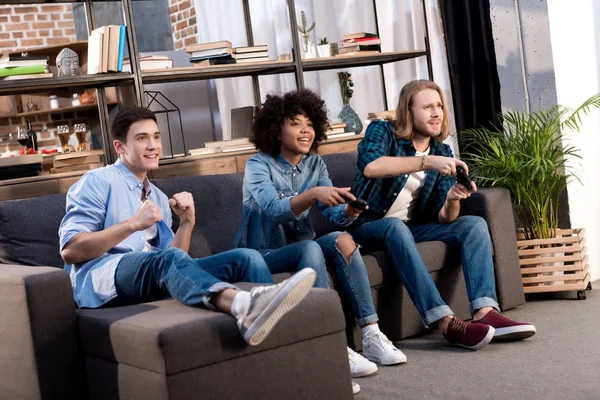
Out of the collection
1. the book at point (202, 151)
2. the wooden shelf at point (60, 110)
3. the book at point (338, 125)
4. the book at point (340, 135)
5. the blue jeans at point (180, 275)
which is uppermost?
the wooden shelf at point (60, 110)

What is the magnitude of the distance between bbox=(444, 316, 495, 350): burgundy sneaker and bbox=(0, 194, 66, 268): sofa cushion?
1.46 m

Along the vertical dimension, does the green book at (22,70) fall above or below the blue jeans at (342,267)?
above

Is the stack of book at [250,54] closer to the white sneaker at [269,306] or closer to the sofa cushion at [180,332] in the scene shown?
the sofa cushion at [180,332]

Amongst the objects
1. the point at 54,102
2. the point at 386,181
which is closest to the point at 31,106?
the point at 54,102

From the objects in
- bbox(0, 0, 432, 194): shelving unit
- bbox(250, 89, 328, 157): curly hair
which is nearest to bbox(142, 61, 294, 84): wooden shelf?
bbox(0, 0, 432, 194): shelving unit

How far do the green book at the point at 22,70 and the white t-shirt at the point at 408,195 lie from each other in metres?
1.70

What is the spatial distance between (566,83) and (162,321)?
293cm

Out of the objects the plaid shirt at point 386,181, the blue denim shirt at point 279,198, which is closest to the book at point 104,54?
the blue denim shirt at point 279,198

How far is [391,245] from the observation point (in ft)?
11.2

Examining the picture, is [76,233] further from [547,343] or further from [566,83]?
[566,83]

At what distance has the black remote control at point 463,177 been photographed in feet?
11.2

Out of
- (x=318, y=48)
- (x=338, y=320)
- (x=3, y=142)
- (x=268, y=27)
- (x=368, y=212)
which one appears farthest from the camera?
(x=3, y=142)

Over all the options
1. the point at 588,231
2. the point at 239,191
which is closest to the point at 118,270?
the point at 239,191

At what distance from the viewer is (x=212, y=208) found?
3652mm
